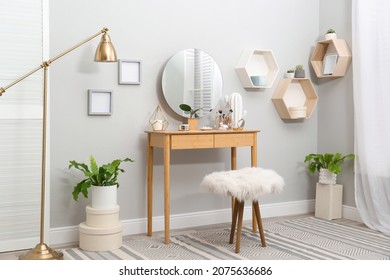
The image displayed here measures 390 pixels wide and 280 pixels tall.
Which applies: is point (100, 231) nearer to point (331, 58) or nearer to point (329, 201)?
point (329, 201)

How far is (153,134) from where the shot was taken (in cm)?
389

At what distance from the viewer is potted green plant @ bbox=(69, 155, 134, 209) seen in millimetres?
3527

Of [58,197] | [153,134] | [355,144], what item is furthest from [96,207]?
[355,144]

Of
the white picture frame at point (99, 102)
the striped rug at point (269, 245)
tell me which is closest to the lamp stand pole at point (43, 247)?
the striped rug at point (269, 245)

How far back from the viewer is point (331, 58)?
465 cm

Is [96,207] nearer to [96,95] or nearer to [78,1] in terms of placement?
[96,95]

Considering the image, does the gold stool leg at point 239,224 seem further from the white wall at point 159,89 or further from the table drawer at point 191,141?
the white wall at point 159,89

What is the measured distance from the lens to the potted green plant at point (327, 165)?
14.7ft

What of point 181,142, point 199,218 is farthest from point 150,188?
point 199,218

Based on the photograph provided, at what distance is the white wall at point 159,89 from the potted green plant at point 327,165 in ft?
0.69

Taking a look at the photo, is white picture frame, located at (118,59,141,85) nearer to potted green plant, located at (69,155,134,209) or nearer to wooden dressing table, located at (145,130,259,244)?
wooden dressing table, located at (145,130,259,244)

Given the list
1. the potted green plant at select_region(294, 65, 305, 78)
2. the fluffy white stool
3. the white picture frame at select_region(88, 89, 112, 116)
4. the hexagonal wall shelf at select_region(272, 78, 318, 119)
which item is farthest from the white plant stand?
the white picture frame at select_region(88, 89, 112, 116)

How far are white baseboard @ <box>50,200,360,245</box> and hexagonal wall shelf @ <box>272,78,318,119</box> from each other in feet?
2.69

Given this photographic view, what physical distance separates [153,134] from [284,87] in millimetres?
1356
